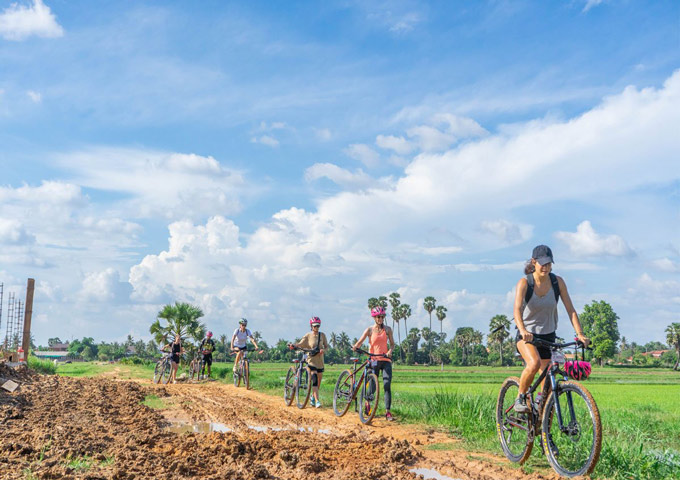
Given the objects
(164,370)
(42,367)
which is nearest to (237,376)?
(164,370)

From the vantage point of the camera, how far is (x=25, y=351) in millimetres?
24656

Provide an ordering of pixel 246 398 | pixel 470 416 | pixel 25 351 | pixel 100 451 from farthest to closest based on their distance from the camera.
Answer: pixel 25 351
pixel 246 398
pixel 470 416
pixel 100 451

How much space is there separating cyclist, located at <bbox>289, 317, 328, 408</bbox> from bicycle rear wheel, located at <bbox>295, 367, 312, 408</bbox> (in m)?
0.11

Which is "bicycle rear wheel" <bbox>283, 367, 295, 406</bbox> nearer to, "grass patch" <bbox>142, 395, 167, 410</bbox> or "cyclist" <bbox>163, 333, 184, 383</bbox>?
"grass patch" <bbox>142, 395, 167, 410</bbox>

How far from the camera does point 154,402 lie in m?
13.7

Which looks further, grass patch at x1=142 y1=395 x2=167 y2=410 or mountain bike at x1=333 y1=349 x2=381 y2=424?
grass patch at x1=142 y1=395 x2=167 y2=410

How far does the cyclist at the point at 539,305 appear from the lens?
254 inches

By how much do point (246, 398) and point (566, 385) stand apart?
10.1m

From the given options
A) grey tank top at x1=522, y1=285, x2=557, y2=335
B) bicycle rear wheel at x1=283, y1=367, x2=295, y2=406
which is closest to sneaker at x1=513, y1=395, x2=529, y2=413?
grey tank top at x1=522, y1=285, x2=557, y2=335

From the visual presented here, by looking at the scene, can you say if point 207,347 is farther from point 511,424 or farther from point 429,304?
point 429,304

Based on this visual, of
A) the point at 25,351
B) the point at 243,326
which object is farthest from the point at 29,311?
the point at 243,326

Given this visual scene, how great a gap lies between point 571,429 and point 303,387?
7.66 metres

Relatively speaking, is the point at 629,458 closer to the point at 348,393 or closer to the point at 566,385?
the point at 566,385

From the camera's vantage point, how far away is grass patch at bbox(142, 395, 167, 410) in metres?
12.9
